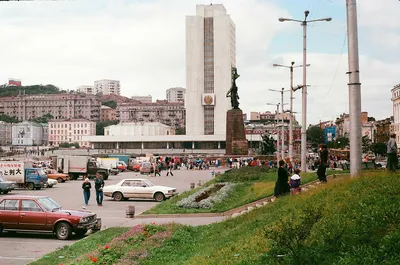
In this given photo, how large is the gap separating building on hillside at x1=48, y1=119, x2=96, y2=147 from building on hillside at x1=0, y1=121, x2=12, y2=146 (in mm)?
Result: 19435

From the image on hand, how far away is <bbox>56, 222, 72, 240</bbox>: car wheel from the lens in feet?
50.3

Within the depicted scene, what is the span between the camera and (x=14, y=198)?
16062 mm

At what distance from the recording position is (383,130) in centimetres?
11169

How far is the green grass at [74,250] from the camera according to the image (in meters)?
11.5

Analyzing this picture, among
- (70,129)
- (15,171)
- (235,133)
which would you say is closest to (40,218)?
(15,171)

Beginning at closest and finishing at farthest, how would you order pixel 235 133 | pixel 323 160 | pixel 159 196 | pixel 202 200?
pixel 323 160 → pixel 202 200 → pixel 159 196 → pixel 235 133

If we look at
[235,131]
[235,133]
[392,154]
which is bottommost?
[392,154]

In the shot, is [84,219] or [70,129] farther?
[70,129]

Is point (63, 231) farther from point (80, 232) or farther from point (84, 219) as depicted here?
point (84, 219)

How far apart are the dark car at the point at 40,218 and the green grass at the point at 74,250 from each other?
0.81 metres

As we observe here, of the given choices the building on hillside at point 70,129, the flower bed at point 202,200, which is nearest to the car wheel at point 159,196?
the flower bed at point 202,200

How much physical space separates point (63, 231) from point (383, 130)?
104986 millimetres

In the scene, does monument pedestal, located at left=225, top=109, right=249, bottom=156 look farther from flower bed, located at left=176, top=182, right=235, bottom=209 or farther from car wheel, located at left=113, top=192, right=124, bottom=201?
flower bed, located at left=176, top=182, right=235, bottom=209

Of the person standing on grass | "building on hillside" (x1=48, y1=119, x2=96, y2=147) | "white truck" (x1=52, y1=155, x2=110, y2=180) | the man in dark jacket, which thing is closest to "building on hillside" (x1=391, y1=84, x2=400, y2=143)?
"white truck" (x1=52, y1=155, x2=110, y2=180)
